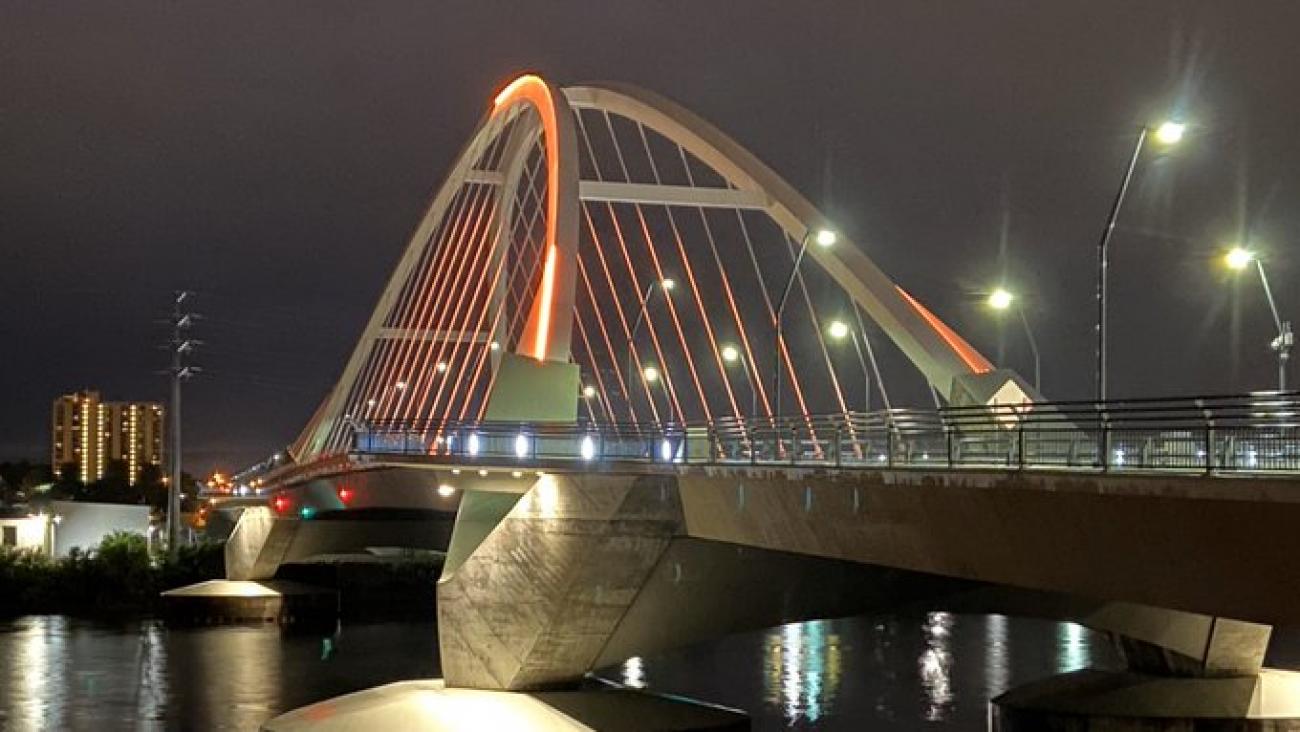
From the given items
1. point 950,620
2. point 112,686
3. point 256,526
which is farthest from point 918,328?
point 256,526

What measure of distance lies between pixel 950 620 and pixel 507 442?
123ft

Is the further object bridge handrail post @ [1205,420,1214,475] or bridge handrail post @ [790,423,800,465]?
bridge handrail post @ [790,423,800,465]

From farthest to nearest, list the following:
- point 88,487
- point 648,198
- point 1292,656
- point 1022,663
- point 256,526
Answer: point 88,487 < point 256,526 < point 1292,656 < point 1022,663 < point 648,198

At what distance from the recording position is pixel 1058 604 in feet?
101

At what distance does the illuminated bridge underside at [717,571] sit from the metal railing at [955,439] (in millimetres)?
758

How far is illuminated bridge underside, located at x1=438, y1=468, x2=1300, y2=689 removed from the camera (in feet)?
71.9

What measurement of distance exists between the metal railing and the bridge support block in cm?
606

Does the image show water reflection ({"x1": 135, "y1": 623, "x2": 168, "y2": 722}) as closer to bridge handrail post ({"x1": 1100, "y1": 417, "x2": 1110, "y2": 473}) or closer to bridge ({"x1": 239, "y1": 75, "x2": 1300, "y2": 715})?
bridge ({"x1": 239, "y1": 75, "x2": 1300, "y2": 715})

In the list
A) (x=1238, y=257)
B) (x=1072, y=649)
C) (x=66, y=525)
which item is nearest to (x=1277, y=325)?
(x=1238, y=257)

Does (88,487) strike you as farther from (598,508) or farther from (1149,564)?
(1149,564)

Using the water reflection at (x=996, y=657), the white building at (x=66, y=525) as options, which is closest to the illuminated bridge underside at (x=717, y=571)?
the water reflection at (x=996, y=657)

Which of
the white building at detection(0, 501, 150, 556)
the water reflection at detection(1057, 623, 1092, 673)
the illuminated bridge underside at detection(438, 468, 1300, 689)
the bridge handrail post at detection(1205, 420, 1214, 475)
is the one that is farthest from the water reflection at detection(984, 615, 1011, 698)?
the white building at detection(0, 501, 150, 556)

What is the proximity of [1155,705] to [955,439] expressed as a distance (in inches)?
429

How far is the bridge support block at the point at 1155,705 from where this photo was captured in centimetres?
3056
